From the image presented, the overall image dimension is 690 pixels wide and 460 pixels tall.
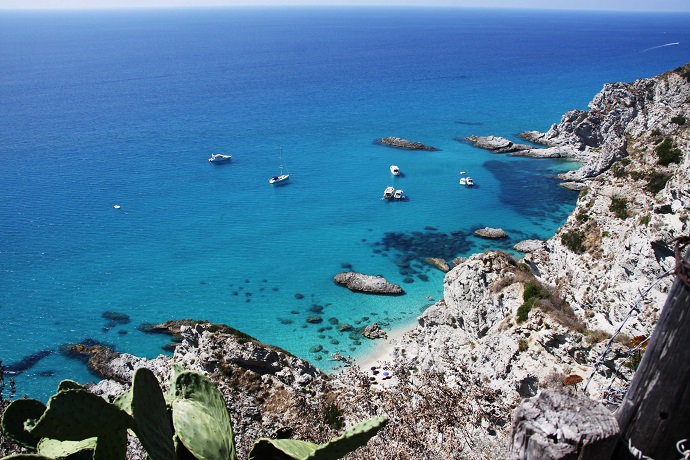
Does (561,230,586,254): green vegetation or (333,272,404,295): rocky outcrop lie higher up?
(561,230,586,254): green vegetation

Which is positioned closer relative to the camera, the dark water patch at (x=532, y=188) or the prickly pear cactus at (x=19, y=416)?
the prickly pear cactus at (x=19, y=416)

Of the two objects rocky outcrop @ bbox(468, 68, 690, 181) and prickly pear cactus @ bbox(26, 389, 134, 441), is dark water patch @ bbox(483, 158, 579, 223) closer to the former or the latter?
rocky outcrop @ bbox(468, 68, 690, 181)

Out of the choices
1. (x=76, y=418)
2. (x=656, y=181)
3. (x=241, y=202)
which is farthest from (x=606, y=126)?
(x=76, y=418)

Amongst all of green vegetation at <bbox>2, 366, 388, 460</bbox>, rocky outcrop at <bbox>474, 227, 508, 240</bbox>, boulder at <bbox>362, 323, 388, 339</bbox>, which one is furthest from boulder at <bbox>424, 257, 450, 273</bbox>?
green vegetation at <bbox>2, 366, 388, 460</bbox>

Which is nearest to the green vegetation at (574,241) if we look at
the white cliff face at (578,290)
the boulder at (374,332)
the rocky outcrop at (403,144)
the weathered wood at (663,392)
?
the white cliff face at (578,290)

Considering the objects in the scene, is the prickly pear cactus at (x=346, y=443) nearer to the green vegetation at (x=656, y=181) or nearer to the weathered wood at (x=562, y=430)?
the weathered wood at (x=562, y=430)

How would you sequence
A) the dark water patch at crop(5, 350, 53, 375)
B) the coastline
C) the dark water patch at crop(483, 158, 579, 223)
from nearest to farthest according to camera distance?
the dark water patch at crop(5, 350, 53, 375)
the coastline
the dark water patch at crop(483, 158, 579, 223)

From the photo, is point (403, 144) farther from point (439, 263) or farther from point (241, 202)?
point (439, 263)

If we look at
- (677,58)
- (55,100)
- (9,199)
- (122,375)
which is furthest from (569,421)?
(677,58)

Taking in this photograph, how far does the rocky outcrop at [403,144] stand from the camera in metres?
75.3

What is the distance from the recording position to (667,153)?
27.3 m

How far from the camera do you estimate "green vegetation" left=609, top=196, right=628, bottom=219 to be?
2548 cm

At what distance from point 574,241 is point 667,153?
277 inches

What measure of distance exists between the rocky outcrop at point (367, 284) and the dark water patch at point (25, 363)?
19725 millimetres
